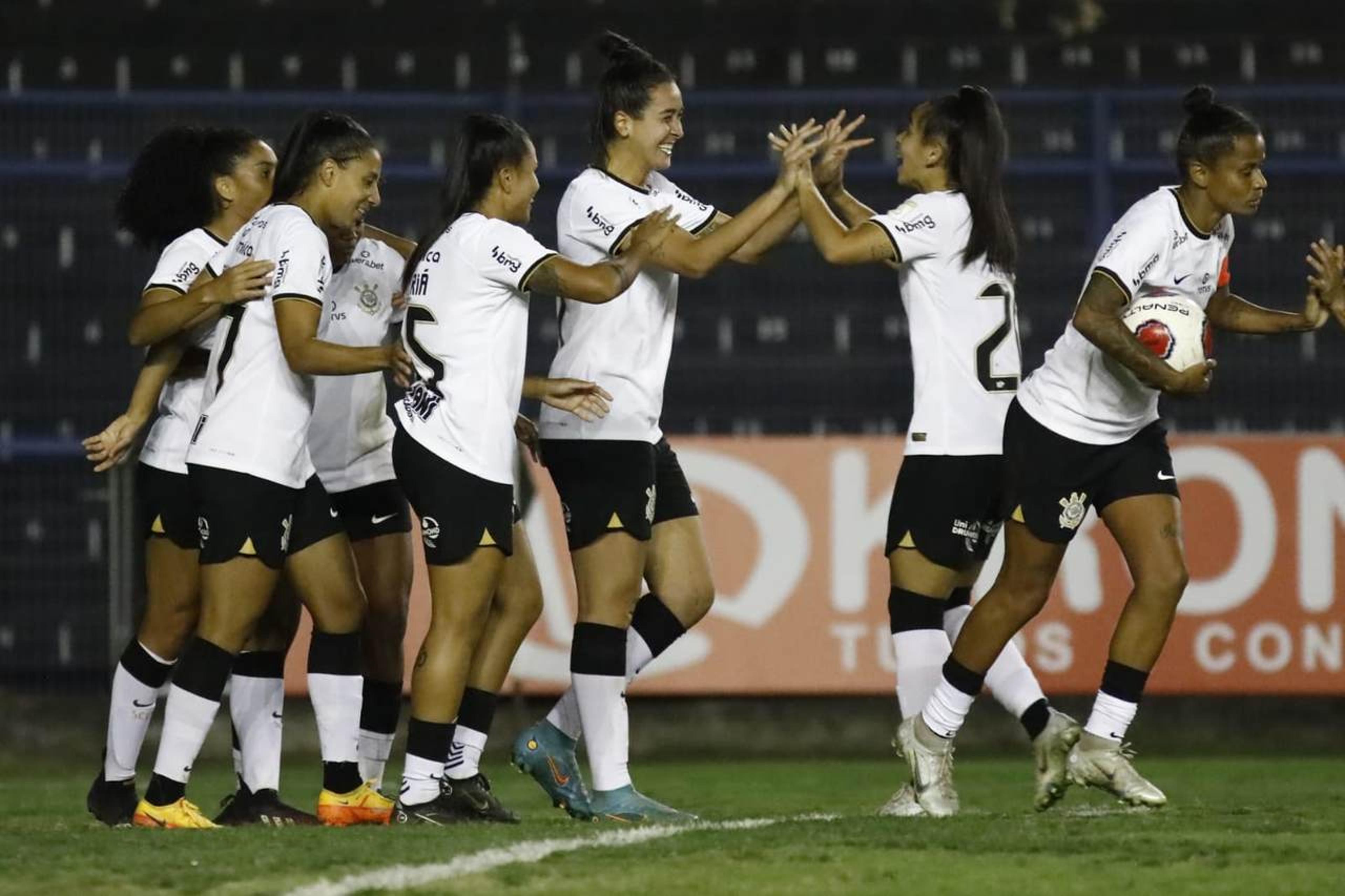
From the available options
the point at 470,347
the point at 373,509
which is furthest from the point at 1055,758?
the point at 373,509

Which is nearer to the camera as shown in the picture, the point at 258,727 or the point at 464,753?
the point at 464,753

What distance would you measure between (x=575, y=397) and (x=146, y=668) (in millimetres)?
1624

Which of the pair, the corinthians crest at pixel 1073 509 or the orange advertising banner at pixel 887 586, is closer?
the corinthians crest at pixel 1073 509

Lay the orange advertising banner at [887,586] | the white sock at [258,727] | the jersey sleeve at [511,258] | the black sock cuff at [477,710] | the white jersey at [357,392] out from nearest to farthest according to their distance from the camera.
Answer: the jersey sleeve at [511,258], the black sock cuff at [477,710], the white sock at [258,727], the white jersey at [357,392], the orange advertising banner at [887,586]

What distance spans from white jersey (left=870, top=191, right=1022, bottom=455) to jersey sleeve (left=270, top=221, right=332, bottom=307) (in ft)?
5.08

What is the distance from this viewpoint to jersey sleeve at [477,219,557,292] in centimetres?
582

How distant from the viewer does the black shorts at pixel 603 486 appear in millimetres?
6094

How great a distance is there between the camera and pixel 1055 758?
6.15m

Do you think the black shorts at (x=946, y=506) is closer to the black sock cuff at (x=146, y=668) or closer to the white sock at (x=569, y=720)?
the white sock at (x=569, y=720)

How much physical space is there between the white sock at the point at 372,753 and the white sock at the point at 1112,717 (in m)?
2.14

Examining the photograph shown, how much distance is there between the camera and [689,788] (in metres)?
8.97

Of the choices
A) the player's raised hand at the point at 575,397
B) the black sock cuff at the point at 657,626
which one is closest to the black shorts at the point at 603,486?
the player's raised hand at the point at 575,397

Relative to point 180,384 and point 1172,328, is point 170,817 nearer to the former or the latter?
point 180,384

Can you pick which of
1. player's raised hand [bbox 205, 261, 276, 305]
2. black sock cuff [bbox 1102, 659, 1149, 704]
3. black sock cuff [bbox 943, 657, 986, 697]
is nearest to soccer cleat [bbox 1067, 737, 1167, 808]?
black sock cuff [bbox 1102, 659, 1149, 704]
